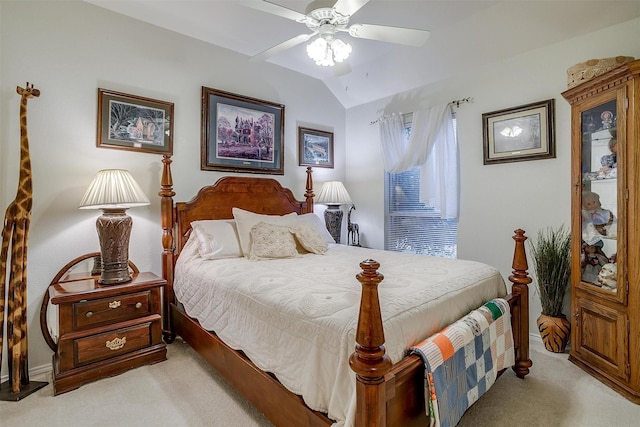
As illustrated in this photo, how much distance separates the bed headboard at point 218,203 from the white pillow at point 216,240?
0.19 metres

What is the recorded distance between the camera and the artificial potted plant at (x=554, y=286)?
2.63 metres

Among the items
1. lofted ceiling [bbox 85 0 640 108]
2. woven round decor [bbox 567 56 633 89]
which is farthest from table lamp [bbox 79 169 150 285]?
woven round decor [bbox 567 56 633 89]

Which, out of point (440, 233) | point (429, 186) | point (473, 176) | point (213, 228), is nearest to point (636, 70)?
point (473, 176)

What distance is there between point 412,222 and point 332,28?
8.47 ft

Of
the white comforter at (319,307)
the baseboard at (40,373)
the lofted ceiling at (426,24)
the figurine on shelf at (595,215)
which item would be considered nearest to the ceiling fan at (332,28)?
the lofted ceiling at (426,24)

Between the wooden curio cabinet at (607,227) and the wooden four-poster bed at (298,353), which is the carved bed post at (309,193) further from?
the wooden curio cabinet at (607,227)

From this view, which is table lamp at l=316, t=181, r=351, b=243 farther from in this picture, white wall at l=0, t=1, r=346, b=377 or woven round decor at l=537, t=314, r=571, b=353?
woven round decor at l=537, t=314, r=571, b=353

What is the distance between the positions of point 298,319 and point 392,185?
3045mm

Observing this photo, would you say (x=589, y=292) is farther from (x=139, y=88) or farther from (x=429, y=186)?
(x=139, y=88)

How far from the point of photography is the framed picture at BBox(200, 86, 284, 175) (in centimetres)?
330

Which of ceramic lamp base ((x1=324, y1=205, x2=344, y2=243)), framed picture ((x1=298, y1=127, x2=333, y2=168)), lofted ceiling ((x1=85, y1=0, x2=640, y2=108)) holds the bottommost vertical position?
ceramic lamp base ((x1=324, y1=205, x2=344, y2=243))

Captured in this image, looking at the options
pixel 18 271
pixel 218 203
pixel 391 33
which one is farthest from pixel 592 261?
pixel 18 271

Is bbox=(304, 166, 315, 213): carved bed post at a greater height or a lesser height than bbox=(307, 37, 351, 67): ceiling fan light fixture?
lesser

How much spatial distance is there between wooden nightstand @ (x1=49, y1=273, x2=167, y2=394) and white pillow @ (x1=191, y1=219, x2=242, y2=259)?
42 cm
